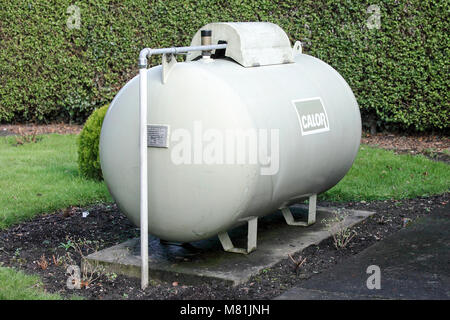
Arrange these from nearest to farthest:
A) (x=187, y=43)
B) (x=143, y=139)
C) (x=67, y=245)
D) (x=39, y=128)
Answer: (x=143, y=139) < (x=67, y=245) < (x=187, y=43) < (x=39, y=128)

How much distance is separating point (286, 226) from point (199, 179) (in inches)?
61.4

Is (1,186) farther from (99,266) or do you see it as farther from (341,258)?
(341,258)

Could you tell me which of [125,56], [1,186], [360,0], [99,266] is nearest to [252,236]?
[99,266]

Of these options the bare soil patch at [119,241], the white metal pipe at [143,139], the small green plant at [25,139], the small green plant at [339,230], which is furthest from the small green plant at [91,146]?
the white metal pipe at [143,139]

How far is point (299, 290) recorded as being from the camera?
4312 mm

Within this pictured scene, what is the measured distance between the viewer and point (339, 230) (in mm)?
5707

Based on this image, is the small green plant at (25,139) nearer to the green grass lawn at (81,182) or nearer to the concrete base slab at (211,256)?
the green grass lawn at (81,182)

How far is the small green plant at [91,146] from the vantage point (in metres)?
7.34

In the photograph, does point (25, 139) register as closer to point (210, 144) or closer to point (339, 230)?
point (339, 230)

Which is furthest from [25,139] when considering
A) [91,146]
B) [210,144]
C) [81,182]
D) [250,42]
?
[210,144]

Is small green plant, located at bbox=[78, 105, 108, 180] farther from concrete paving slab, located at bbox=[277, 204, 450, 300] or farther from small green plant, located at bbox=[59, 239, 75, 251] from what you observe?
concrete paving slab, located at bbox=[277, 204, 450, 300]

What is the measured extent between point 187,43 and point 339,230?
5751 mm

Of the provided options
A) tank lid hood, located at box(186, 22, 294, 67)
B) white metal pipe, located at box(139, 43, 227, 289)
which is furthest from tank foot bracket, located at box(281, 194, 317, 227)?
white metal pipe, located at box(139, 43, 227, 289)

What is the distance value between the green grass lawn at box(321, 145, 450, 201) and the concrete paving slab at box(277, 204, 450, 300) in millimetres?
1480
